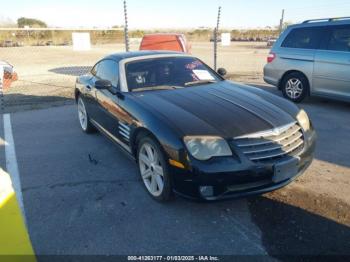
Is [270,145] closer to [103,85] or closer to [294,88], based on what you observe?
[103,85]

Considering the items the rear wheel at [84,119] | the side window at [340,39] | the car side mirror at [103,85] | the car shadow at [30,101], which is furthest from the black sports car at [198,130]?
the car shadow at [30,101]

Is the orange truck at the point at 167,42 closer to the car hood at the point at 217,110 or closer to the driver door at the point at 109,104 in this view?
the driver door at the point at 109,104

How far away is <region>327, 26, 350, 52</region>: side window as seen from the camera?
6.52 m

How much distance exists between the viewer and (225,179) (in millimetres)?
2812

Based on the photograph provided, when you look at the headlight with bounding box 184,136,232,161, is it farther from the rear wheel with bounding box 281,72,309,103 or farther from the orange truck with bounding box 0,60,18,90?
the orange truck with bounding box 0,60,18,90

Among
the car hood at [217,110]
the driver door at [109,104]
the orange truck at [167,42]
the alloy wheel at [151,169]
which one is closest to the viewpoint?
the car hood at [217,110]

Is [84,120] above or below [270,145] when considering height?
below

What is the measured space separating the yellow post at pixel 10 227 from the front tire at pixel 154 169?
135cm

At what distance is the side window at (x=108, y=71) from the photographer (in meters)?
4.34

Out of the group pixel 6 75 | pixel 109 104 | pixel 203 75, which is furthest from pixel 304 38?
pixel 6 75

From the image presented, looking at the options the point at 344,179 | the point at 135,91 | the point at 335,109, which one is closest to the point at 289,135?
the point at 344,179

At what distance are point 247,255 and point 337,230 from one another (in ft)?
2.99

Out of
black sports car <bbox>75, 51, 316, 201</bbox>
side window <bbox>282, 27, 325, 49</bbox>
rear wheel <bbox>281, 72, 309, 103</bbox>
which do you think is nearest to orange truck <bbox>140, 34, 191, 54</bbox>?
side window <bbox>282, 27, 325, 49</bbox>

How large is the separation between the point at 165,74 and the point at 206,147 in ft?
5.69
